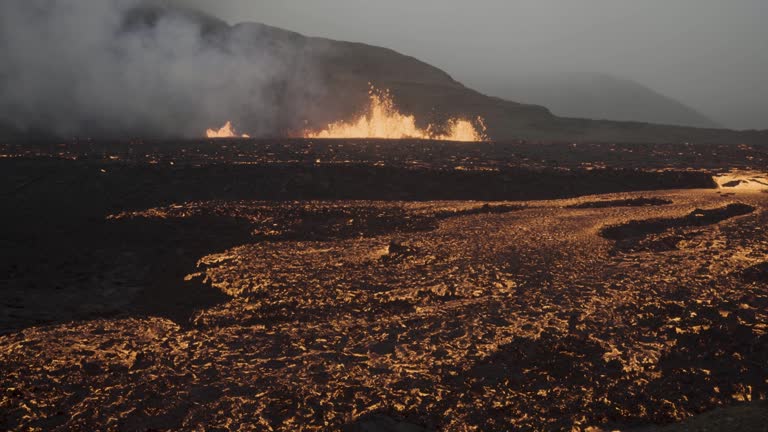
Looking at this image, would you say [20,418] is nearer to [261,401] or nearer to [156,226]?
[261,401]

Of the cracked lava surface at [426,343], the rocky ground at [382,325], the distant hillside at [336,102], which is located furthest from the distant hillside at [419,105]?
the cracked lava surface at [426,343]

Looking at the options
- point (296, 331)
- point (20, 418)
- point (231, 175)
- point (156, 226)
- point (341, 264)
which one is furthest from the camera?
point (231, 175)

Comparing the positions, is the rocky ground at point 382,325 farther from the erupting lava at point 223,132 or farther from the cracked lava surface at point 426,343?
the erupting lava at point 223,132

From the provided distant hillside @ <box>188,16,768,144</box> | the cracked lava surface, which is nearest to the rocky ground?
the cracked lava surface

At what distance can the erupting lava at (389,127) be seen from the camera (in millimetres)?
40544

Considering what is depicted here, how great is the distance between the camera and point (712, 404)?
491 cm

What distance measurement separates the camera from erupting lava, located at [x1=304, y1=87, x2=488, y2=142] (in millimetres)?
40544

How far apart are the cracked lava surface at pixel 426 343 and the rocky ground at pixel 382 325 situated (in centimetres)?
2

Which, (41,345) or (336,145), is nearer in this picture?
(41,345)

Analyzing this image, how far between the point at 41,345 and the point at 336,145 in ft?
73.8

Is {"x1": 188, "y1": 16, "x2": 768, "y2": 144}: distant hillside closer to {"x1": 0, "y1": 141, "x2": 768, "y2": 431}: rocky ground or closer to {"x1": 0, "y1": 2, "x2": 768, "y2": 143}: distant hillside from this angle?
{"x1": 0, "y1": 2, "x2": 768, "y2": 143}: distant hillside

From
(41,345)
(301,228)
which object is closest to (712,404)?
(41,345)

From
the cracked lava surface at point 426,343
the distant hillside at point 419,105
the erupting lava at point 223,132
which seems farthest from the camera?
the distant hillside at point 419,105

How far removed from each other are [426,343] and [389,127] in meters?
37.6
